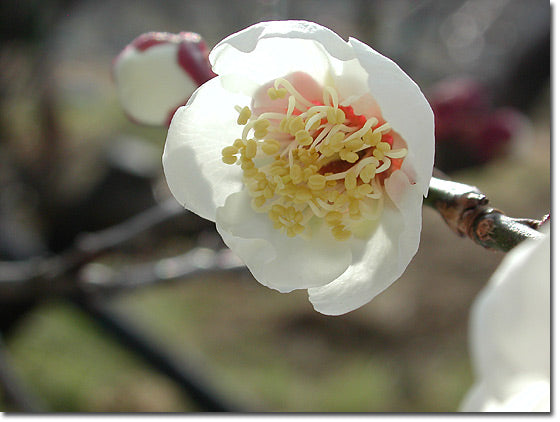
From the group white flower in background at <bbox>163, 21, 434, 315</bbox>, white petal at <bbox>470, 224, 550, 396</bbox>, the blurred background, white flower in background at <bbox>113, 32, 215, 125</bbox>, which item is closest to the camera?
white petal at <bbox>470, 224, 550, 396</bbox>

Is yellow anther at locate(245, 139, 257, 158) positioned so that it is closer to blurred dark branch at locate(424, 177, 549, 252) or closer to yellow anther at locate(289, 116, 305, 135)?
yellow anther at locate(289, 116, 305, 135)

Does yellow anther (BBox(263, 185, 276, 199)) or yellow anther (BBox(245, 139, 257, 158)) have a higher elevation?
yellow anther (BBox(245, 139, 257, 158))

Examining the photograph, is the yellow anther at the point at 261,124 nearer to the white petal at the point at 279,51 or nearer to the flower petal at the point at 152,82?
the white petal at the point at 279,51

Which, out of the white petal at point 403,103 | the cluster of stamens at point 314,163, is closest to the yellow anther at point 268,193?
the cluster of stamens at point 314,163

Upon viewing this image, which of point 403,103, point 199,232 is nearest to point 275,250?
point 403,103

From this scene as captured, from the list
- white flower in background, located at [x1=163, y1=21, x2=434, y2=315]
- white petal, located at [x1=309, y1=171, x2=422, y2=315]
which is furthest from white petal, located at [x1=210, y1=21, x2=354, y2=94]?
Answer: white petal, located at [x1=309, y1=171, x2=422, y2=315]

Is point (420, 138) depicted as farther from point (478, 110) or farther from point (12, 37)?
point (12, 37)

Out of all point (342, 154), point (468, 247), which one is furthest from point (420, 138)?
point (468, 247)
